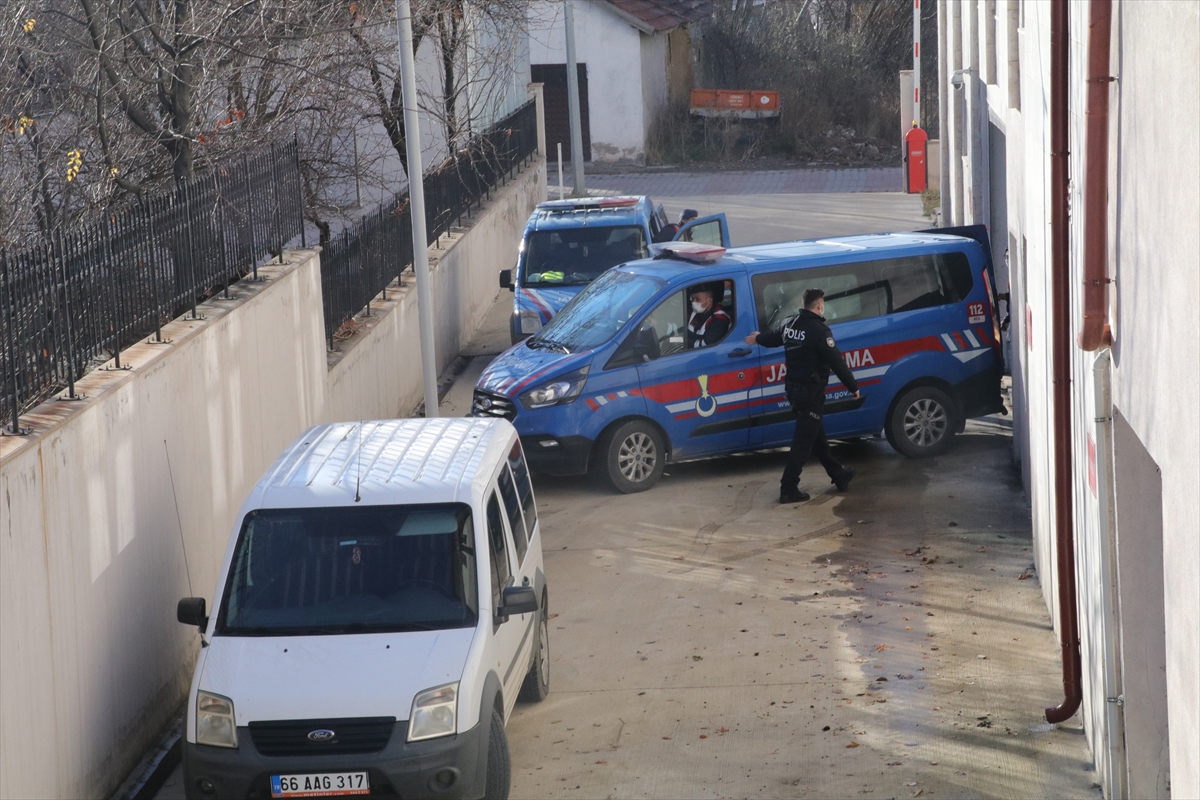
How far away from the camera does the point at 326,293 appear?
14.0 meters

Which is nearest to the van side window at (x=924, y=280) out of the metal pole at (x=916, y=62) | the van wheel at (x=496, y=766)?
the van wheel at (x=496, y=766)

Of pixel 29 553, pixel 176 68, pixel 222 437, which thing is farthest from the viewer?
pixel 176 68

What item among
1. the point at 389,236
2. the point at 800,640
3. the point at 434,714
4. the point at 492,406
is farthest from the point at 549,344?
the point at 434,714

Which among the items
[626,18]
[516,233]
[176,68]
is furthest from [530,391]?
[626,18]

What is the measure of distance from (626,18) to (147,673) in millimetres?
31556

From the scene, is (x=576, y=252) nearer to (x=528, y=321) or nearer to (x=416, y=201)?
(x=528, y=321)

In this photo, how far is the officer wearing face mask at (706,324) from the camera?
12.7m

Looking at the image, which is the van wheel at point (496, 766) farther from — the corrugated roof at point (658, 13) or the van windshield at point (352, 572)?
the corrugated roof at point (658, 13)

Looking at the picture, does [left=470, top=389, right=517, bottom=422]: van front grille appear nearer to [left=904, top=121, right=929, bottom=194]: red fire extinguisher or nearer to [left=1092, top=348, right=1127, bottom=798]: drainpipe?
[left=1092, top=348, right=1127, bottom=798]: drainpipe

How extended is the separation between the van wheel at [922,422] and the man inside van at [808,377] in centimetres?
106

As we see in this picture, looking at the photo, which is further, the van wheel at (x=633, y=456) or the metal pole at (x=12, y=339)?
the van wheel at (x=633, y=456)

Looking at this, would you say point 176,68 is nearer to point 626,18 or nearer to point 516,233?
point 516,233

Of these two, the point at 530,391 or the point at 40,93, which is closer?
the point at 530,391

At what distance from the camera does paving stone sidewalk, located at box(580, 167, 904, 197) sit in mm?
33500
